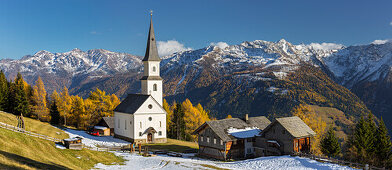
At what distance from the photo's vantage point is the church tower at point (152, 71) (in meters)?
71.1

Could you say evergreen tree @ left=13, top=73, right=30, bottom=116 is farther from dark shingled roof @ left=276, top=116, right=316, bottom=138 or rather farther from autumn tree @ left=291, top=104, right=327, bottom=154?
autumn tree @ left=291, top=104, right=327, bottom=154

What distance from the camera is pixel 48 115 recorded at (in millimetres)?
82500

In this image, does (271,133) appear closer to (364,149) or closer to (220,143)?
(220,143)

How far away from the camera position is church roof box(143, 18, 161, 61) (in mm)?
71438

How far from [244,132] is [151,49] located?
27.5 m

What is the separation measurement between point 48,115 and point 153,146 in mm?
34694

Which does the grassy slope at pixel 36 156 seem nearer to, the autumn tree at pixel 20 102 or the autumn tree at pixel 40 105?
the autumn tree at pixel 20 102

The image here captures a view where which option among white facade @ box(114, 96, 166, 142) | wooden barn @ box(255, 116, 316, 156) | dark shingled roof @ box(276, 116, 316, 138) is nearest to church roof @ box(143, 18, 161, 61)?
white facade @ box(114, 96, 166, 142)

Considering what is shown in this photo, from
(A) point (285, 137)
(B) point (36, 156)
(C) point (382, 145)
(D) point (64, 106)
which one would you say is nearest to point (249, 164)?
(A) point (285, 137)

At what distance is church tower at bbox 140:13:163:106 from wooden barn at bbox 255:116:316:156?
85.9 ft

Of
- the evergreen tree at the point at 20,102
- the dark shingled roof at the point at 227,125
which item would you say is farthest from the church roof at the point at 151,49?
the evergreen tree at the point at 20,102

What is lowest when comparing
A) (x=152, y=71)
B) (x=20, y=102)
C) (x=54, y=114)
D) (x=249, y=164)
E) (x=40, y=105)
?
(x=249, y=164)

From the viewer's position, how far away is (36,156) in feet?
94.3

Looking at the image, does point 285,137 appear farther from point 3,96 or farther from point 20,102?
point 3,96
